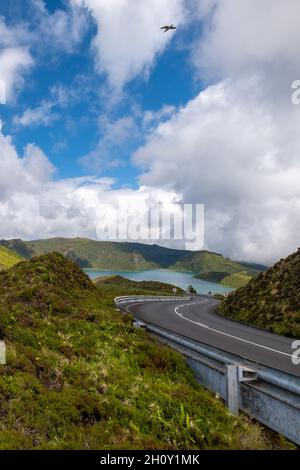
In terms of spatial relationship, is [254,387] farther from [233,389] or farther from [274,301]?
[274,301]

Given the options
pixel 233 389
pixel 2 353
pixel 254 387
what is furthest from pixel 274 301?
pixel 2 353

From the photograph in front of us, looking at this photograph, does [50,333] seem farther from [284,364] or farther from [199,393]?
[284,364]

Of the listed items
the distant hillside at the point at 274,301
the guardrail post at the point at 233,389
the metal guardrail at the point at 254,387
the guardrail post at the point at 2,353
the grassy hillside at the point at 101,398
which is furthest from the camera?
the distant hillside at the point at 274,301

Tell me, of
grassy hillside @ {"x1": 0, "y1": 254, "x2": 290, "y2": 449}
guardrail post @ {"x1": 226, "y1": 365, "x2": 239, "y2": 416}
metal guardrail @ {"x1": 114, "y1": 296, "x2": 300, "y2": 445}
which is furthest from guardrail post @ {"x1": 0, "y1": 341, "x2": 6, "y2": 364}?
guardrail post @ {"x1": 226, "y1": 365, "x2": 239, "y2": 416}

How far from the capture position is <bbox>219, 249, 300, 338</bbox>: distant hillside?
2454 cm

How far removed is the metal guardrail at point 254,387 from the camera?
5.90m

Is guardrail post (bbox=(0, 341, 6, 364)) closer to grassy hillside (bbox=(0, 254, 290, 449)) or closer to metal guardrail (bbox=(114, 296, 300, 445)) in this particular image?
grassy hillside (bbox=(0, 254, 290, 449))

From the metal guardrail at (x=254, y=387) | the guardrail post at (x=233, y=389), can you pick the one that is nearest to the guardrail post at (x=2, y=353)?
the metal guardrail at (x=254, y=387)

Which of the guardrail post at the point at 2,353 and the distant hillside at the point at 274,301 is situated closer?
the guardrail post at the point at 2,353

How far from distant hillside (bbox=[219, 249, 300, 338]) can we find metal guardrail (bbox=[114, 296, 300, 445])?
14797mm

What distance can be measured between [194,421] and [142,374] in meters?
3.51

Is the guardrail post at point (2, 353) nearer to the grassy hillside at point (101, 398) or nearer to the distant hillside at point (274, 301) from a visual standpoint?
the grassy hillside at point (101, 398)
